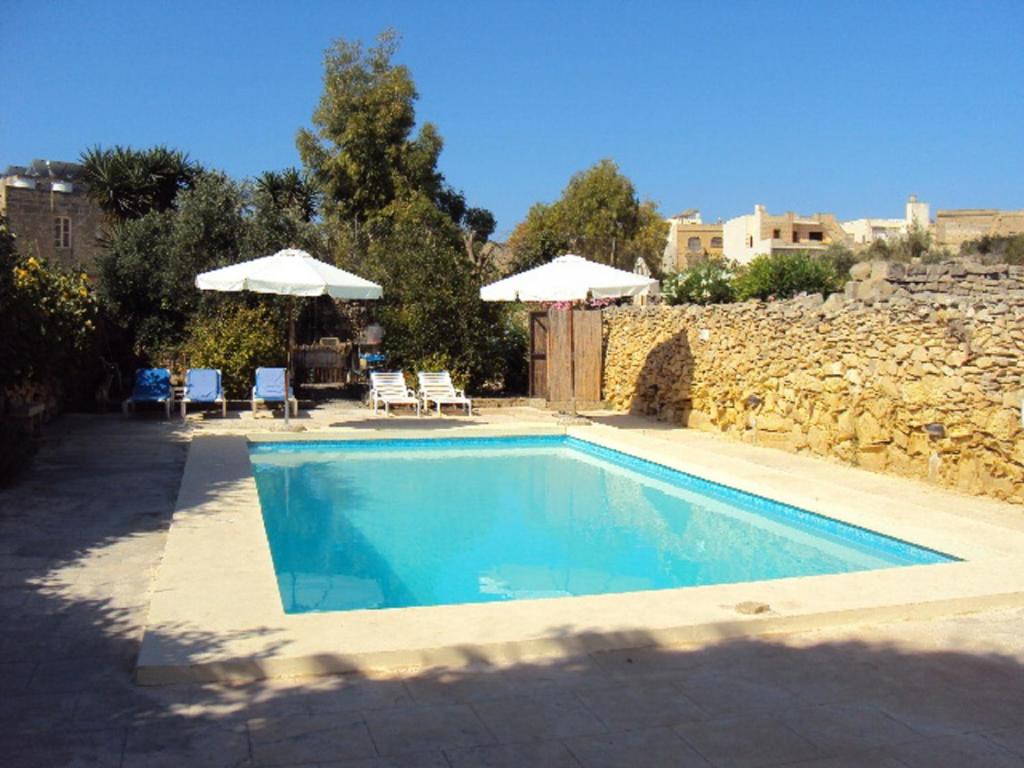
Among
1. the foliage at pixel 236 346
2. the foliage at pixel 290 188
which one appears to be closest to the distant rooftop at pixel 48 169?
the foliage at pixel 290 188

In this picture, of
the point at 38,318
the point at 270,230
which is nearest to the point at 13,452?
the point at 38,318

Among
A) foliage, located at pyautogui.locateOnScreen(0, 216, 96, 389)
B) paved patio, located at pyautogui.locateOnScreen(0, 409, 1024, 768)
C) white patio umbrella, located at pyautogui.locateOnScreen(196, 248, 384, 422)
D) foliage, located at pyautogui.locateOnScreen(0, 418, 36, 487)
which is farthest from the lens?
white patio umbrella, located at pyautogui.locateOnScreen(196, 248, 384, 422)

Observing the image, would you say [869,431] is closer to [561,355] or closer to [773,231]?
[561,355]

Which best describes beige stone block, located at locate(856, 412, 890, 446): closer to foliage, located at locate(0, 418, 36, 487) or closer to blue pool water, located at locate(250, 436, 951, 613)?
blue pool water, located at locate(250, 436, 951, 613)

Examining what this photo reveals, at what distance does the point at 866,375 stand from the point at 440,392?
759 centimetres

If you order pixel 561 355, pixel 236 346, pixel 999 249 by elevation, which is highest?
pixel 999 249

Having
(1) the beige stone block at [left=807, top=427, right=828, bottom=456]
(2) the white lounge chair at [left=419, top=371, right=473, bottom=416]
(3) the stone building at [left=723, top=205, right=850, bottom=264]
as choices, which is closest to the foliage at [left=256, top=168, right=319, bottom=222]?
(2) the white lounge chair at [left=419, top=371, right=473, bottom=416]

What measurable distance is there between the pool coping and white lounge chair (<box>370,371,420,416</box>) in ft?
27.0

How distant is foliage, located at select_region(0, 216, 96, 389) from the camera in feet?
30.4

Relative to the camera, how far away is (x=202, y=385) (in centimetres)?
1480

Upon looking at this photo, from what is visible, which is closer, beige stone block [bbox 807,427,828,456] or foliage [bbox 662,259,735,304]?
beige stone block [bbox 807,427,828,456]

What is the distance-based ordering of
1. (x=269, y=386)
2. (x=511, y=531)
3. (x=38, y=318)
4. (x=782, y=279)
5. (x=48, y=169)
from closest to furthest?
(x=511, y=531) → (x=38, y=318) → (x=269, y=386) → (x=782, y=279) → (x=48, y=169)

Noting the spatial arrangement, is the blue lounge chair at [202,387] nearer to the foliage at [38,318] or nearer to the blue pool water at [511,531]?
the foliage at [38,318]

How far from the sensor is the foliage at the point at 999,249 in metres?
31.3
